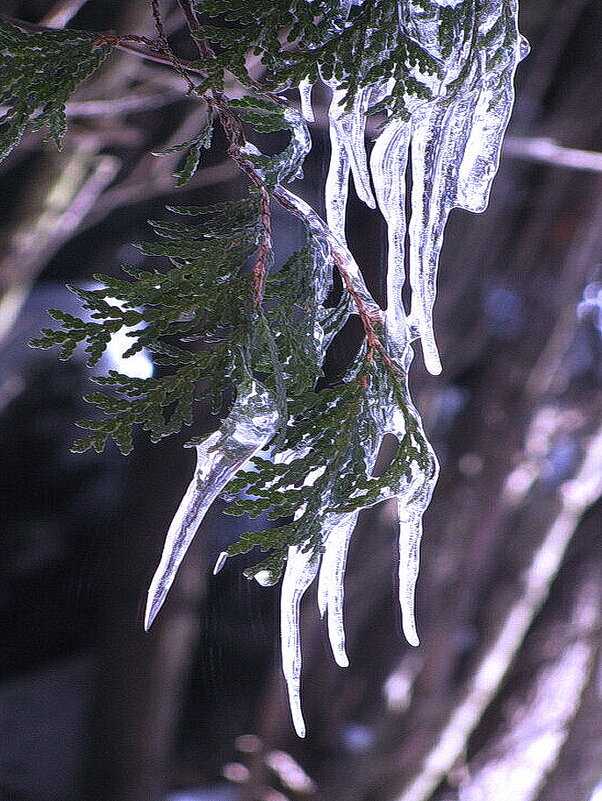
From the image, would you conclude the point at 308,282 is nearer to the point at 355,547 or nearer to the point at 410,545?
the point at 410,545

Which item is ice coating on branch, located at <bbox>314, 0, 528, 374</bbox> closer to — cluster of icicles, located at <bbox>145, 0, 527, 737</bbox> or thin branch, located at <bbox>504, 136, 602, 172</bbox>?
cluster of icicles, located at <bbox>145, 0, 527, 737</bbox>

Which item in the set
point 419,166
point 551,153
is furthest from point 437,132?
point 551,153

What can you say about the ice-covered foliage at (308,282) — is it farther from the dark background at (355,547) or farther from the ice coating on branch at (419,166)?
the dark background at (355,547)

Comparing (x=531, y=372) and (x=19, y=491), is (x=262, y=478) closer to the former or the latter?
(x=19, y=491)

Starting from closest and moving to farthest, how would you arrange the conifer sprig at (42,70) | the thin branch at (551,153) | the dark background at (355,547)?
the conifer sprig at (42,70) → the dark background at (355,547) → the thin branch at (551,153)

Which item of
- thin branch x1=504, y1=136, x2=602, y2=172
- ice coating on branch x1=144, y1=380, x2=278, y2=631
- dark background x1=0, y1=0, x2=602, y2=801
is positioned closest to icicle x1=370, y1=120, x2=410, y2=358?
ice coating on branch x1=144, y1=380, x2=278, y2=631

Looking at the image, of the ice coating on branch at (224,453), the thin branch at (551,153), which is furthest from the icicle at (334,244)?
the thin branch at (551,153)
